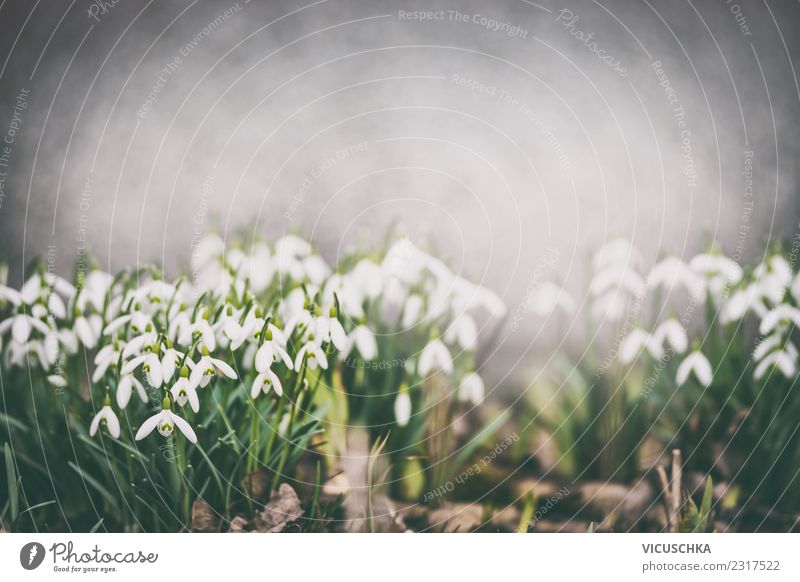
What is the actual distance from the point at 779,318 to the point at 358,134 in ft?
2.78

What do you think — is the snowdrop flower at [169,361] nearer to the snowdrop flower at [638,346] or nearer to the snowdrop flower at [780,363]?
the snowdrop flower at [638,346]

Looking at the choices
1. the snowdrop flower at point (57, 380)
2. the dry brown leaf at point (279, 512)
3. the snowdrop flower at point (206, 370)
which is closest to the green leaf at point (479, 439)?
the dry brown leaf at point (279, 512)

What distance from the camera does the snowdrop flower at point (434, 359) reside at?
122cm

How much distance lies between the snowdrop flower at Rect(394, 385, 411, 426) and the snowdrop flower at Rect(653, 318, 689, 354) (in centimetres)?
46

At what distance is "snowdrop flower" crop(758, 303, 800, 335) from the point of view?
125cm

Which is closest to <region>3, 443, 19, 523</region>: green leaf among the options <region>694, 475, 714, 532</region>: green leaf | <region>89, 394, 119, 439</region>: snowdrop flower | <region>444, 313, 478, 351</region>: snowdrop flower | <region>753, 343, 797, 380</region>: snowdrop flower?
<region>89, 394, 119, 439</region>: snowdrop flower

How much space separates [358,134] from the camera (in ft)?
4.00

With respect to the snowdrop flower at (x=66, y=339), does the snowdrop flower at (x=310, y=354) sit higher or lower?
lower

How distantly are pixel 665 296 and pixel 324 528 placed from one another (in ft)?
2.46

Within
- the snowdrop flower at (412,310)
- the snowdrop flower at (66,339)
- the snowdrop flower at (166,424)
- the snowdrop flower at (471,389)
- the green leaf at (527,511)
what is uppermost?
the snowdrop flower at (412,310)

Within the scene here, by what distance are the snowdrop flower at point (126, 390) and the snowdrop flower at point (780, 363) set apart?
1108mm

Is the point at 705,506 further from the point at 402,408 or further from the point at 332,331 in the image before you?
the point at 332,331

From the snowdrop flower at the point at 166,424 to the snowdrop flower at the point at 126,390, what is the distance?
1.8 inches
